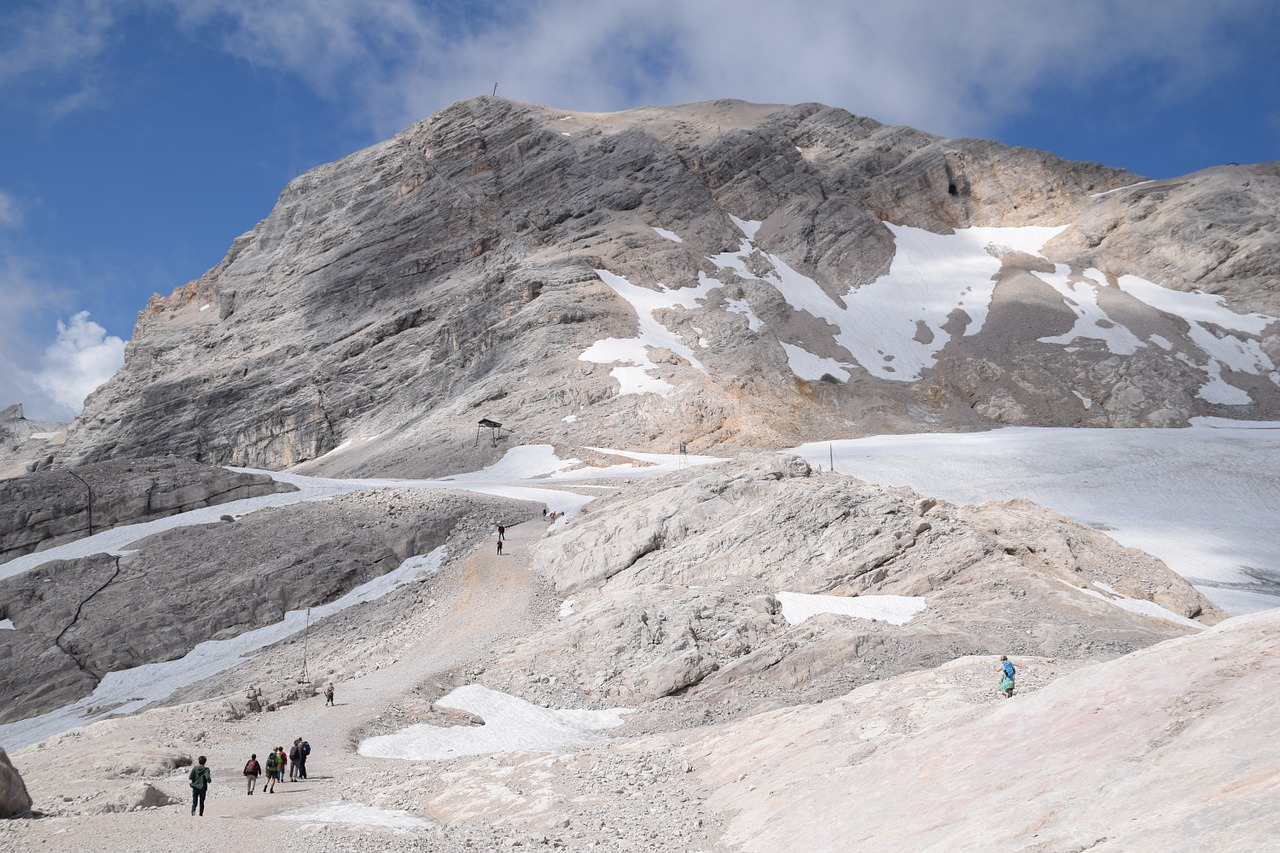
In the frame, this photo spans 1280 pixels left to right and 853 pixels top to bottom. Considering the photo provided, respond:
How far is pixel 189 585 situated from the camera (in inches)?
1302

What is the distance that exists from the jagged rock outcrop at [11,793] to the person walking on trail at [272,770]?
11.9 ft

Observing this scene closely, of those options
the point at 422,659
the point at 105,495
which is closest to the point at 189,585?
the point at 105,495

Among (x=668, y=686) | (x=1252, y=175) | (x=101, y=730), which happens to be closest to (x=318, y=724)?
(x=101, y=730)

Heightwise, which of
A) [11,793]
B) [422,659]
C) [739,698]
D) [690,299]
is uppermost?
[690,299]

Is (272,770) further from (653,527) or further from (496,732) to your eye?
(653,527)

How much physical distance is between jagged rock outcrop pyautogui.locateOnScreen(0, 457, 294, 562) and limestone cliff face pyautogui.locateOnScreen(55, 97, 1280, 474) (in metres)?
19.0

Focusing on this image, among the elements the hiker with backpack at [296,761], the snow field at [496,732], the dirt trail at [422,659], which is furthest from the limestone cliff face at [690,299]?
the hiker with backpack at [296,761]

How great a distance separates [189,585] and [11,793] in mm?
21647

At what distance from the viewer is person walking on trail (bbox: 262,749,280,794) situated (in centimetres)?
1574

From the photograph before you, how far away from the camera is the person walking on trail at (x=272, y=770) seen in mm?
15742

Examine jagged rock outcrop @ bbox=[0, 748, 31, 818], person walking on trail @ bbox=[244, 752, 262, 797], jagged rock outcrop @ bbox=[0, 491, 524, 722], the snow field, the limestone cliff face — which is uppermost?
the limestone cliff face

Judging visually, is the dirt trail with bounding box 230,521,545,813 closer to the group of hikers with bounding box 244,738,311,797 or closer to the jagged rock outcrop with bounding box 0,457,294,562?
the group of hikers with bounding box 244,738,311,797

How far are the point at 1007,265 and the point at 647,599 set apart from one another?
82716 millimetres

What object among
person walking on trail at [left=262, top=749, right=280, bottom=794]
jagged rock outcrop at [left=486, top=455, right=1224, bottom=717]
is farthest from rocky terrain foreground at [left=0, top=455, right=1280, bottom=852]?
person walking on trail at [left=262, top=749, right=280, bottom=794]
